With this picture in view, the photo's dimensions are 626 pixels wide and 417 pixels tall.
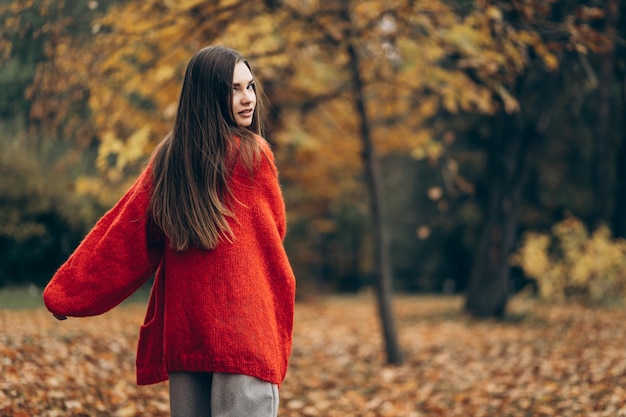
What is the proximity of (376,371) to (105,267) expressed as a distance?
17.2 feet

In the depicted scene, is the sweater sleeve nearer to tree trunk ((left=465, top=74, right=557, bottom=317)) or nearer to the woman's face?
the woman's face

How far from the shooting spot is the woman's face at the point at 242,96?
2.54 meters

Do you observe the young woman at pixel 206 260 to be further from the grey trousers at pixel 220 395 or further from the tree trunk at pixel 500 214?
the tree trunk at pixel 500 214

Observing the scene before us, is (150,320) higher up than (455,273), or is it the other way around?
(150,320)

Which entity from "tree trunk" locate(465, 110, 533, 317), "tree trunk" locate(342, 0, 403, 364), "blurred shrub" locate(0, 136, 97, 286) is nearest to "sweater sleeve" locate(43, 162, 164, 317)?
"tree trunk" locate(342, 0, 403, 364)

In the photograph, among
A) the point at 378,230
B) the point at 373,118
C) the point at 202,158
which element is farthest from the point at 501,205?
the point at 202,158

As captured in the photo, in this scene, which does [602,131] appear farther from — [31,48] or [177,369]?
[177,369]

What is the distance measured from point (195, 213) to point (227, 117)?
1.29 ft

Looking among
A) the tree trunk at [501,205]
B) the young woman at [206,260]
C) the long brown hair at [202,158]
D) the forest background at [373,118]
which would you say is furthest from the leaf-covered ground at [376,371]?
the long brown hair at [202,158]

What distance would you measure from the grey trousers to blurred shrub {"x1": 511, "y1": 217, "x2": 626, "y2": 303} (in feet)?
33.9

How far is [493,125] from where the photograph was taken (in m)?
11.3

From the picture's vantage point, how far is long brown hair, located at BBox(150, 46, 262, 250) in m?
2.39

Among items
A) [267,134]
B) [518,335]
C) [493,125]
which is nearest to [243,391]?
[267,134]

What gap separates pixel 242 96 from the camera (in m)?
2.54
